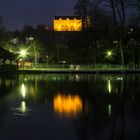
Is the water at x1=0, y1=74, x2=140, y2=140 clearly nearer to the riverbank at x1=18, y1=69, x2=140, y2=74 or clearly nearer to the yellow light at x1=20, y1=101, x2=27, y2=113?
the yellow light at x1=20, y1=101, x2=27, y2=113

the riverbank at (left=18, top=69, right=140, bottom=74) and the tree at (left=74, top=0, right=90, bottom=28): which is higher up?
the tree at (left=74, top=0, right=90, bottom=28)

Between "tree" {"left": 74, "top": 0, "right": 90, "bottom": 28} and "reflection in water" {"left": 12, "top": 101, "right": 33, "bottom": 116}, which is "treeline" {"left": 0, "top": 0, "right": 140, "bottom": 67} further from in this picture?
"reflection in water" {"left": 12, "top": 101, "right": 33, "bottom": 116}

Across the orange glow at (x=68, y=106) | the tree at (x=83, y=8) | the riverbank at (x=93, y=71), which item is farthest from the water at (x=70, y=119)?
the tree at (x=83, y=8)

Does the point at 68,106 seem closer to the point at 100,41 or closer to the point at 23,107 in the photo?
the point at 23,107

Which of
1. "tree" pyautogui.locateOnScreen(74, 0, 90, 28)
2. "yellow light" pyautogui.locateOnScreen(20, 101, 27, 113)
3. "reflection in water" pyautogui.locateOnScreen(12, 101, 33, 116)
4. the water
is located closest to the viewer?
the water

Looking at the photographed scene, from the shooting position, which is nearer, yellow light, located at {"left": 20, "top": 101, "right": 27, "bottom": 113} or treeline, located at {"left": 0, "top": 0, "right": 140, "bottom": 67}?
yellow light, located at {"left": 20, "top": 101, "right": 27, "bottom": 113}

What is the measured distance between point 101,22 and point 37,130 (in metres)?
58.2

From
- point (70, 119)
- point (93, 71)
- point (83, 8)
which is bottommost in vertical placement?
point (70, 119)

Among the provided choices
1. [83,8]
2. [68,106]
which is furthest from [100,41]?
[68,106]

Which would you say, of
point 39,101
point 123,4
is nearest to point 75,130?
point 39,101

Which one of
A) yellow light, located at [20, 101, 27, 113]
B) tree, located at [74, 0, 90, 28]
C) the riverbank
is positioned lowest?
yellow light, located at [20, 101, 27, 113]

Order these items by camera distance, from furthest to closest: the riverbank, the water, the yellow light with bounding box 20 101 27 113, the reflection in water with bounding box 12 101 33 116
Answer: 1. the riverbank
2. the yellow light with bounding box 20 101 27 113
3. the reflection in water with bounding box 12 101 33 116
4. the water

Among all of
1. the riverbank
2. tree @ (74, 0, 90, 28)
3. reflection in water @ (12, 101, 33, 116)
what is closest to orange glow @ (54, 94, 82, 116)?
reflection in water @ (12, 101, 33, 116)

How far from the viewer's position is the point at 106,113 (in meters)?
15.7
